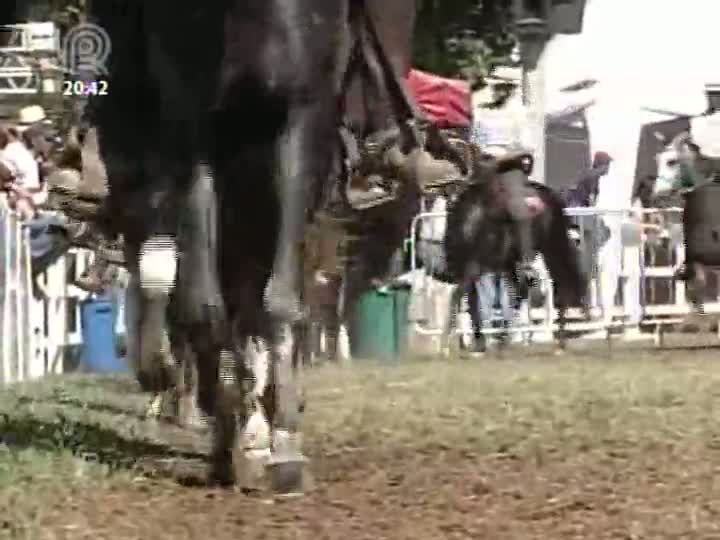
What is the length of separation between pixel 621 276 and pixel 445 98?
254 cm

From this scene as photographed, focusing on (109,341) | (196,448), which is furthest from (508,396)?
(109,341)

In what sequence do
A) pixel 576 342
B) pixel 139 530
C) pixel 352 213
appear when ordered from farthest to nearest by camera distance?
pixel 576 342
pixel 352 213
pixel 139 530

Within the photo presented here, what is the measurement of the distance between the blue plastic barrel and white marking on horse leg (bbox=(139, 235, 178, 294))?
9.24 m

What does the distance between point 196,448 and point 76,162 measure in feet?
8.83

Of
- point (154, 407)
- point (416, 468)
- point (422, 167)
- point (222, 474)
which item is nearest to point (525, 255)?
point (422, 167)

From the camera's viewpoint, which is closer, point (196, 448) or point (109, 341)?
point (196, 448)

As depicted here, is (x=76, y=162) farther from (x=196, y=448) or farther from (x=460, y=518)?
(x=460, y=518)

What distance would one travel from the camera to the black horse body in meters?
16.0

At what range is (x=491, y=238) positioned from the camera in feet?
52.7

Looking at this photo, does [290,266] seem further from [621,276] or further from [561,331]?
[621,276]

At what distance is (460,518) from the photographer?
4730mm

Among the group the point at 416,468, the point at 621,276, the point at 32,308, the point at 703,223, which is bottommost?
the point at 416,468

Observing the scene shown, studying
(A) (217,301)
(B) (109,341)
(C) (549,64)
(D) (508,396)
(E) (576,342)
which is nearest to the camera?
(A) (217,301)

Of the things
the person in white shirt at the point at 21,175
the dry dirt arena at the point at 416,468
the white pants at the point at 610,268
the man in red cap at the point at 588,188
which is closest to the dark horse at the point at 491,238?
the white pants at the point at 610,268
